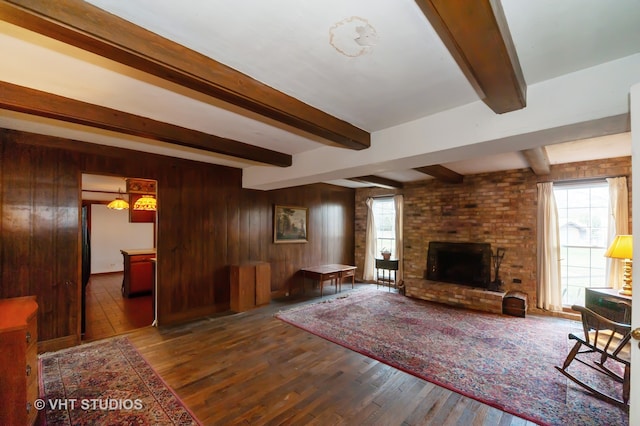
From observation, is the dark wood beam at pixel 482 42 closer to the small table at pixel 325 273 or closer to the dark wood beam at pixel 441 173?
the dark wood beam at pixel 441 173

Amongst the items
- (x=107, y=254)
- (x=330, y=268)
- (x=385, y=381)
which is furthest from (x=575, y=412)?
(x=107, y=254)

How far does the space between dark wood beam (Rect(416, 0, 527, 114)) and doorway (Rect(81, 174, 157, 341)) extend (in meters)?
4.44

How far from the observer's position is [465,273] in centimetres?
540

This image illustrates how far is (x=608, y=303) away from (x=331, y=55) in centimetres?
420

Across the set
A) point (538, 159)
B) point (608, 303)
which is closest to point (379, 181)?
point (538, 159)

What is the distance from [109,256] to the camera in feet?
27.2

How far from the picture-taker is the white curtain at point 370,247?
718 cm

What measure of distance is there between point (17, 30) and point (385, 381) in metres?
3.71

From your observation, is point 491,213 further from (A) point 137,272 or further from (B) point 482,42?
(A) point 137,272

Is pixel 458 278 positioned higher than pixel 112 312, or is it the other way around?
pixel 458 278

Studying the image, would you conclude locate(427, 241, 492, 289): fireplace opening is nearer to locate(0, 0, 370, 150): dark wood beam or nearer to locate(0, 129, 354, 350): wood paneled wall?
locate(0, 129, 354, 350): wood paneled wall

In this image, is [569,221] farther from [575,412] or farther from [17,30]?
[17,30]
